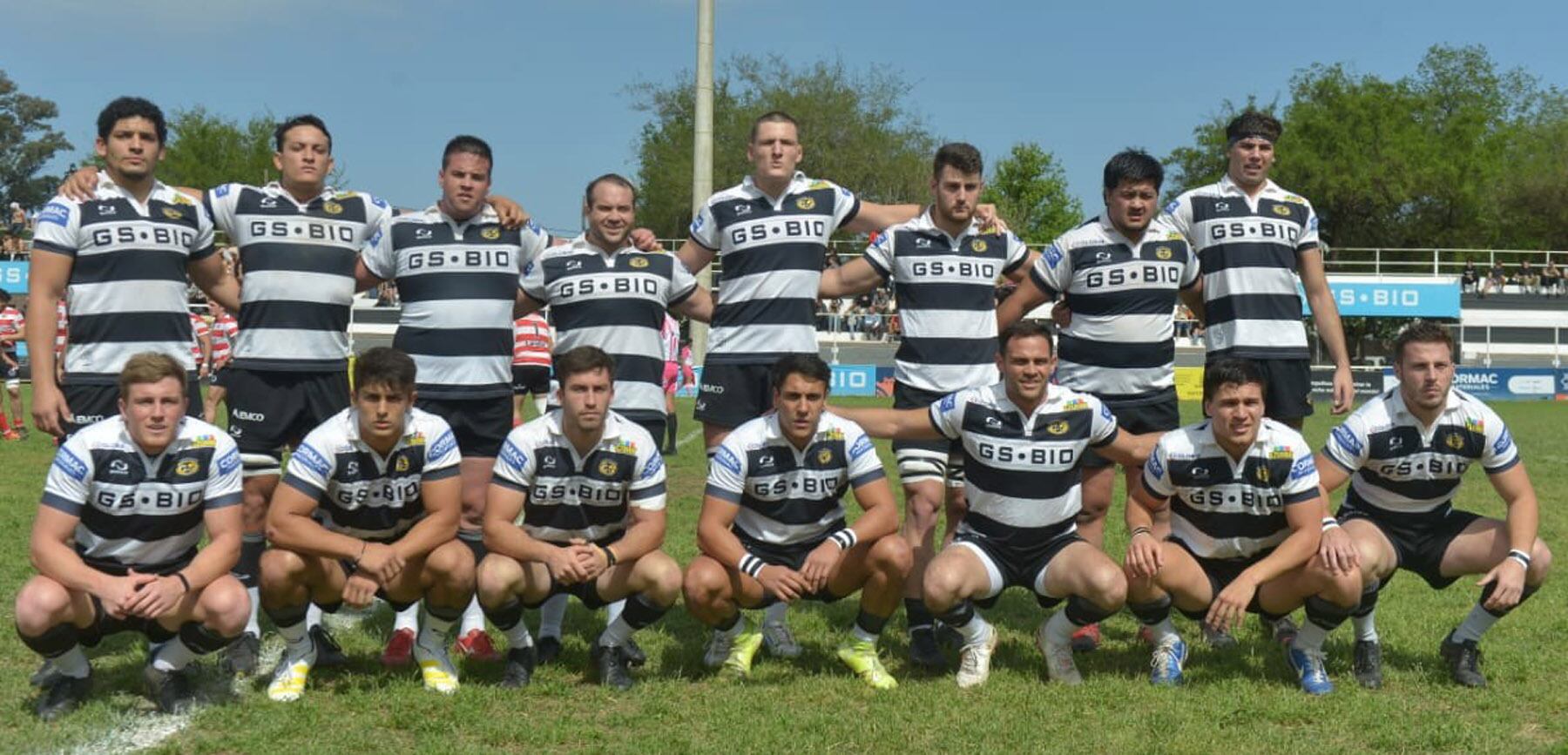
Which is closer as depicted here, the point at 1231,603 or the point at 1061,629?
the point at 1231,603

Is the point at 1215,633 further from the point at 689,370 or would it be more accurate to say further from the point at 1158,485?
the point at 689,370

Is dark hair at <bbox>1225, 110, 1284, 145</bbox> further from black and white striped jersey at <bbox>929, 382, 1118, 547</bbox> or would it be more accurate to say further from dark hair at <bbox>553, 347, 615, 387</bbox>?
dark hair at <bbox>553, 347, 615, 387</bbox>

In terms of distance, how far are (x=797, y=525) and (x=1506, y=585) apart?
2852 millimetres

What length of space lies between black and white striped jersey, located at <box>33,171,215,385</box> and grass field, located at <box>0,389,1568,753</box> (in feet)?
4.34

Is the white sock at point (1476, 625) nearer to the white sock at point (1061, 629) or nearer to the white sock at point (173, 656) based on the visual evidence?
the white sock at point (1061, 629)

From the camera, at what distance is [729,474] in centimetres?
539

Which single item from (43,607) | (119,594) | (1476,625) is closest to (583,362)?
(119,594)

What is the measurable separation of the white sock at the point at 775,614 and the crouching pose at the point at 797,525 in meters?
0.39

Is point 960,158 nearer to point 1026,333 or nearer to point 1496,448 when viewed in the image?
point 1026,333

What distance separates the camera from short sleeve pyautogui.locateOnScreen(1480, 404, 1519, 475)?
5418 millimetres

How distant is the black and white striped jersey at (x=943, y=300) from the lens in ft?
19.6

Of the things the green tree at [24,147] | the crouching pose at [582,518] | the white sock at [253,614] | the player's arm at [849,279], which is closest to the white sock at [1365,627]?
the player's arm at [849,279]

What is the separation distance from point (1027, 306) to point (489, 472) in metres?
2.63

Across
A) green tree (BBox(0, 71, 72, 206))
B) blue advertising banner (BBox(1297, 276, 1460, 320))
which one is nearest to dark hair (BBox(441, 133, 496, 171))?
blue advertising banner (BBox(1297, 276, 1460, 320))
